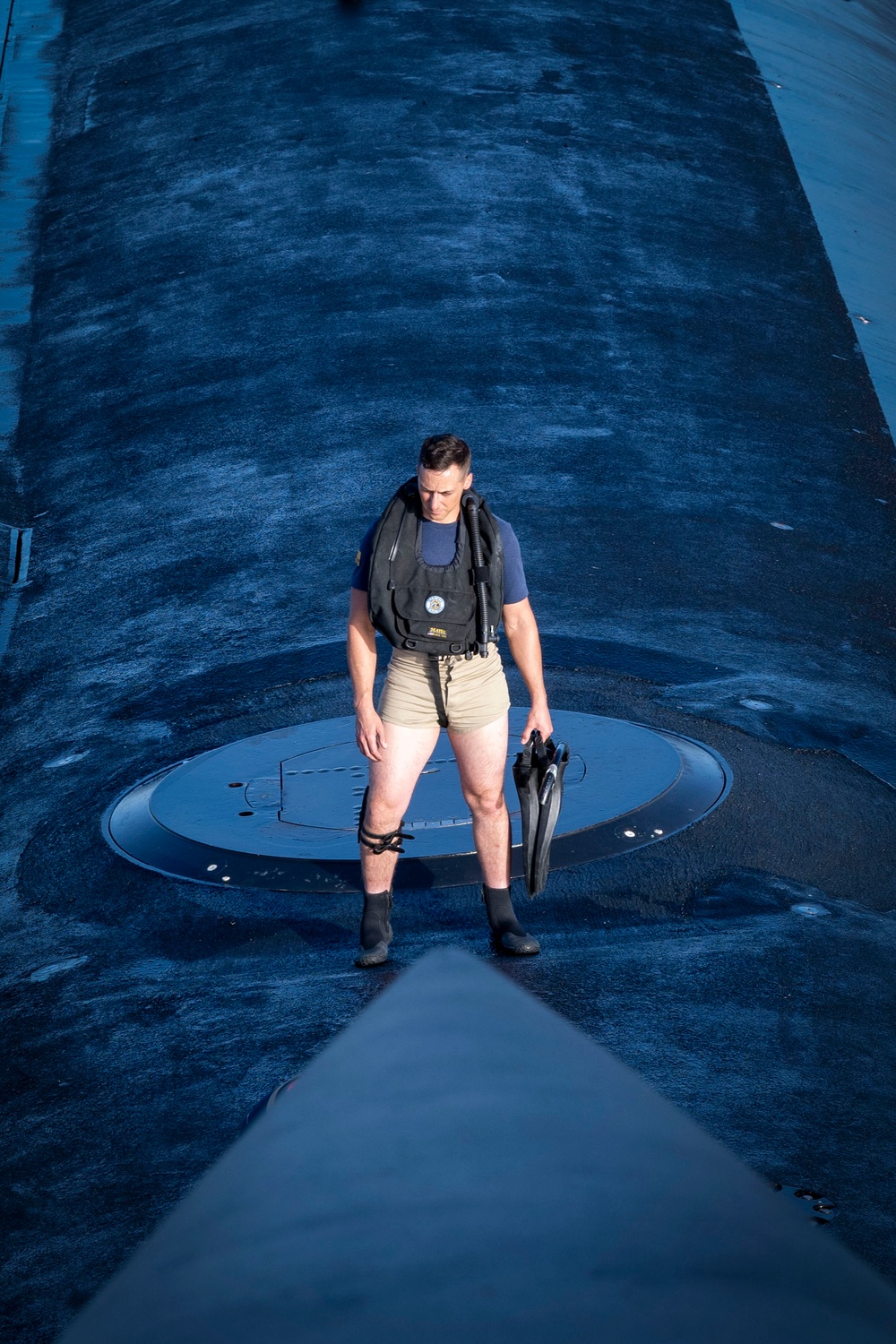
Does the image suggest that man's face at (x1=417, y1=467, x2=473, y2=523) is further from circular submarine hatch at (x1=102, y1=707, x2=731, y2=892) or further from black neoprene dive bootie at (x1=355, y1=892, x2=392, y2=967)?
circular submarine hatch at (x1=102, y1=707, x2=731, y2=892)

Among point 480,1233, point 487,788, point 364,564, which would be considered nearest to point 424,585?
point 364,564

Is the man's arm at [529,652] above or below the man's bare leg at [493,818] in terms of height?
above

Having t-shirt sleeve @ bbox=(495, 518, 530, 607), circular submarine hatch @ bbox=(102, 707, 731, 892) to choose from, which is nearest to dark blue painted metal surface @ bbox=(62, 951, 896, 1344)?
t-shirt sleeve @ bbox=(495, 518, 530, 607)

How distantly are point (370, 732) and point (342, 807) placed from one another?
4.91 ft

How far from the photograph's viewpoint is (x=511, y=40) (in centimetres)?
1545

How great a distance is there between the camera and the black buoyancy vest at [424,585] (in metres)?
4.77

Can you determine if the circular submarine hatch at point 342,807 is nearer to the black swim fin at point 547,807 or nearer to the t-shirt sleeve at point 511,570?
the black swim fin at point 547,807

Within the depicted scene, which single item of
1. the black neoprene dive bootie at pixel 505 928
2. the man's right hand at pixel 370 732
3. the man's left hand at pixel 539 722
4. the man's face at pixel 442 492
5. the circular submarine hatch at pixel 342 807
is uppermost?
the man's face at pixel 442 492

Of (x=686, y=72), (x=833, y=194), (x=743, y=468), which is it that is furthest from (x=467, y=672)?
(x=686, y=72)

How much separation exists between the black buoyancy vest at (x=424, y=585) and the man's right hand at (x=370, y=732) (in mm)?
318

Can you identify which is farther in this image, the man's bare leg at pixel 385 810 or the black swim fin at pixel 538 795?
the black swim fin at pixel 538 795

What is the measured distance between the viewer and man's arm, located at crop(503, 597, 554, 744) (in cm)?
495

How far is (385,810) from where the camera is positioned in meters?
5.10

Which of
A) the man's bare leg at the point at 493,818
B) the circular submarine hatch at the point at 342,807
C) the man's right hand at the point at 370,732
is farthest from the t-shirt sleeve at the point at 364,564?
the circular submarine hatch at the point at 342,807
